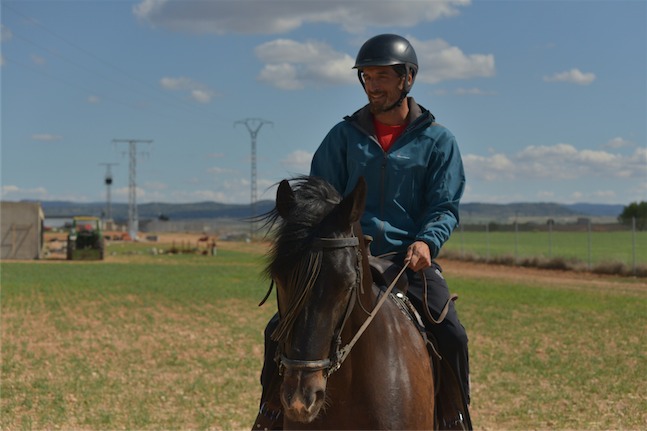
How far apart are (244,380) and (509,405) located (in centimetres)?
408

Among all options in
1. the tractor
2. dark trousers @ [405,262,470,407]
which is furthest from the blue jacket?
the tractor

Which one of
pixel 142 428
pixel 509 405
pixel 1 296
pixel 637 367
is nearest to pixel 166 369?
pixel 142 428

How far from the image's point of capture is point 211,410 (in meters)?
10.7

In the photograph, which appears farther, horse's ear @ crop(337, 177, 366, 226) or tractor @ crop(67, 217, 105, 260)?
tractor @ crop(67, 217, 105, 260)

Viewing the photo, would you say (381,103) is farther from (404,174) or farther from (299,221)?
(299,221)

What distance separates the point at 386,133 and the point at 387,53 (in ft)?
1.59

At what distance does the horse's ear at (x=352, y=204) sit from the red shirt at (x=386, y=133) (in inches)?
45.7

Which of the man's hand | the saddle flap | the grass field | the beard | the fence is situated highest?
the beard

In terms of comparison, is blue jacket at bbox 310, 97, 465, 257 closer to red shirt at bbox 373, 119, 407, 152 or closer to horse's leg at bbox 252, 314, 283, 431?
red shirt at bbox 373, 119, 407, 152

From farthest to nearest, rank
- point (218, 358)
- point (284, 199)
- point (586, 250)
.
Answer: point (586, 250) < point (218, 358) < point (284, 199)

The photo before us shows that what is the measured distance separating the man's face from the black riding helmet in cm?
4

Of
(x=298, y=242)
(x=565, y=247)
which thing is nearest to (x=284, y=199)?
(x=298, y=242)

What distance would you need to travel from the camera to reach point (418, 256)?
14.4 ft

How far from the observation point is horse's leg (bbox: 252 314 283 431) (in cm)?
445
